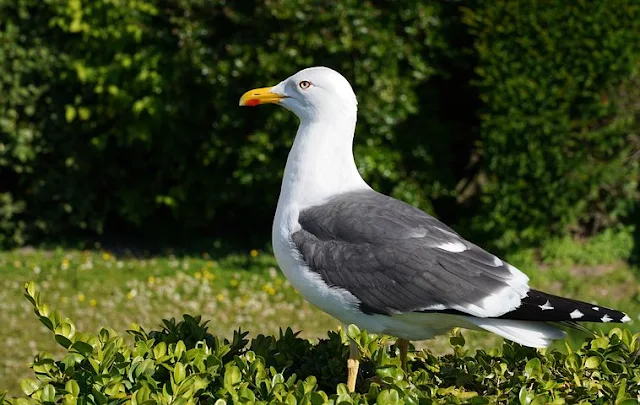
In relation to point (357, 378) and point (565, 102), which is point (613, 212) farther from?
point (357, 378)

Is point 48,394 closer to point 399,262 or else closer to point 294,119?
point 399,262

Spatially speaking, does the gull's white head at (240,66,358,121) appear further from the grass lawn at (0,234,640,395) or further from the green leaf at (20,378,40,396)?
the grass lawn at (0,234,640,395)

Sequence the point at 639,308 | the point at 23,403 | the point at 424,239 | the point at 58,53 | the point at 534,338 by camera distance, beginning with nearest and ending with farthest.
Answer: the point at 23,403 < the point at 534,338 < the point at 424,239 < the point at 639,308 < the point at 58,53

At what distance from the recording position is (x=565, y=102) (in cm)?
734

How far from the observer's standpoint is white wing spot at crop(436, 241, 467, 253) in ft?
10.8

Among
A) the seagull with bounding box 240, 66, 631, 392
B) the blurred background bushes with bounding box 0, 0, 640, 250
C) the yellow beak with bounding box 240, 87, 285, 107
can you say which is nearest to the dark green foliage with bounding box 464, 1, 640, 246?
the blurred background bushes with bounding box 0, 0, 640, 250

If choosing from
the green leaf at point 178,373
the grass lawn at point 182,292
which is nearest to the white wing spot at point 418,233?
the green leaf at point 178,373

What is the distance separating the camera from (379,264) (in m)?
3.29

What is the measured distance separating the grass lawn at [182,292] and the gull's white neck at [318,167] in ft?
8.58

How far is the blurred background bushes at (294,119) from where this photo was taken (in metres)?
7.39

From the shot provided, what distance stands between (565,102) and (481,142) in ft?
2.48

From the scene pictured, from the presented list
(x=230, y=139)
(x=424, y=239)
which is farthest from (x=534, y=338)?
(x=230, y=139)

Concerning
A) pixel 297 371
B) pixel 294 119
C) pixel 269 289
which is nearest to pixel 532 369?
pixel 297 371

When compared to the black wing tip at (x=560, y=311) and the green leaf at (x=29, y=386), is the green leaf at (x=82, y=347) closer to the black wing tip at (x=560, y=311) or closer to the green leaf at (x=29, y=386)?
the green leaf at (x=29, y=386)
